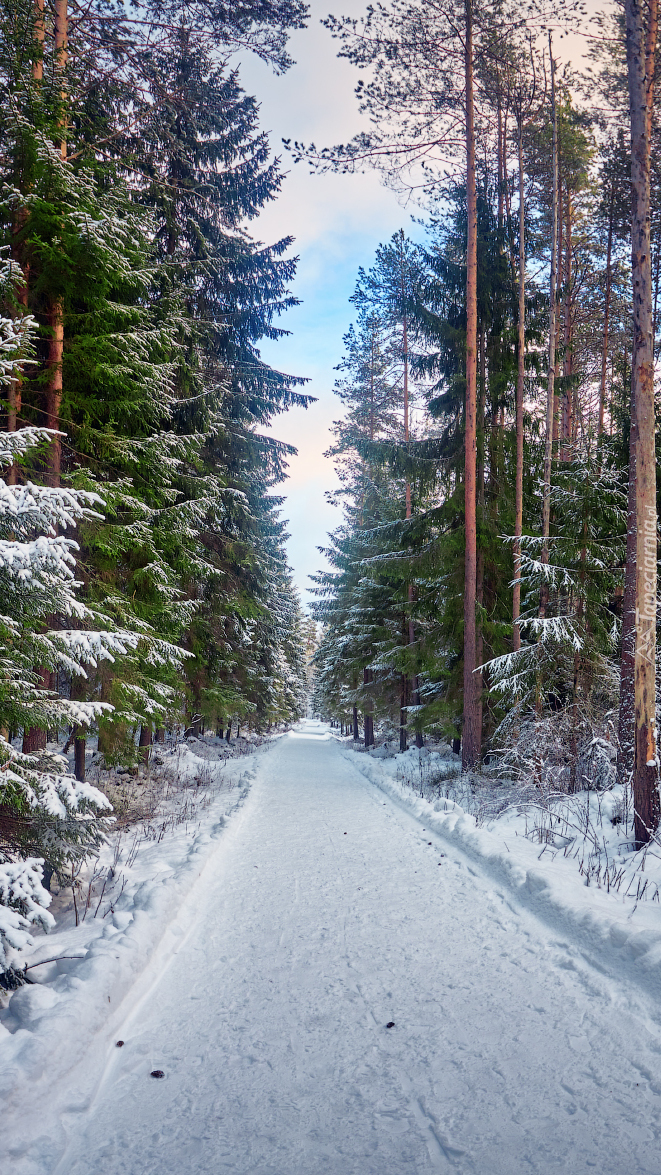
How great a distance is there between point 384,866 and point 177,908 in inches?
97.4

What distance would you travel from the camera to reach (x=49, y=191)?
6.26 m

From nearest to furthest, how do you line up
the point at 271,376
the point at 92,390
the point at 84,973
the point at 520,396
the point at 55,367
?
the point at 84,973, the point at 55,367, the point at 92,390, the point at 520,396, the point at 271,376

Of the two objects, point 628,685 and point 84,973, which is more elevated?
point 628,685

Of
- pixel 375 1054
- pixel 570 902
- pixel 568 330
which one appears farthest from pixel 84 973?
pixel 568 330

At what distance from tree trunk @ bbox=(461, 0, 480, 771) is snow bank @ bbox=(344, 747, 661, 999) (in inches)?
145

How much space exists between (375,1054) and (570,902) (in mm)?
2191

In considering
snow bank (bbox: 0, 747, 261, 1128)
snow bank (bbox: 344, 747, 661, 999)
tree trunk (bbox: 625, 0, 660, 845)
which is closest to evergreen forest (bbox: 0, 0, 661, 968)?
tree trunk (bbox: 625, 0, 660, 845)

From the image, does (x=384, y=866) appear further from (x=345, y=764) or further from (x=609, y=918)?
(x=345, y=764)

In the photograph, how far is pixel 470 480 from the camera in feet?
35.8

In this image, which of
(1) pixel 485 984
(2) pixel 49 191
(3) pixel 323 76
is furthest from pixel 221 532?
(1) pixel 485 984

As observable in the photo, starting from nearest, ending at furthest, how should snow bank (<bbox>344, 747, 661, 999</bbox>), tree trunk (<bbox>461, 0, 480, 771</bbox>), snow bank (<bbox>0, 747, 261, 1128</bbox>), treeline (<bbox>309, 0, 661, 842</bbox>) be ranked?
1. snow bank (<bbox>0, 747, 261, 1128</bbox>)
2. snow bank (<bbox>344, 747, 661, 999</bbox>)
3. treeline (<bbox>309, 0, 661, 842</bbox>)
4. tree trunk (<bbox>461, 0, 480, 771</bbox>)

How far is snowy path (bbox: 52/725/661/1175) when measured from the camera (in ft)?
7.07

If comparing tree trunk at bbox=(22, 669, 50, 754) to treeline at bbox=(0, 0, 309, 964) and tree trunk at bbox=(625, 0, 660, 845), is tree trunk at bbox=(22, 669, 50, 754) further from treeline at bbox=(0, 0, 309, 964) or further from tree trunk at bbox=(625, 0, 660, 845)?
tree trunk at bbox=(625, 0, 660, 845)

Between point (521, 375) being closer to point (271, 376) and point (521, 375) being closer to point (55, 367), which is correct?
point (271, 376)
